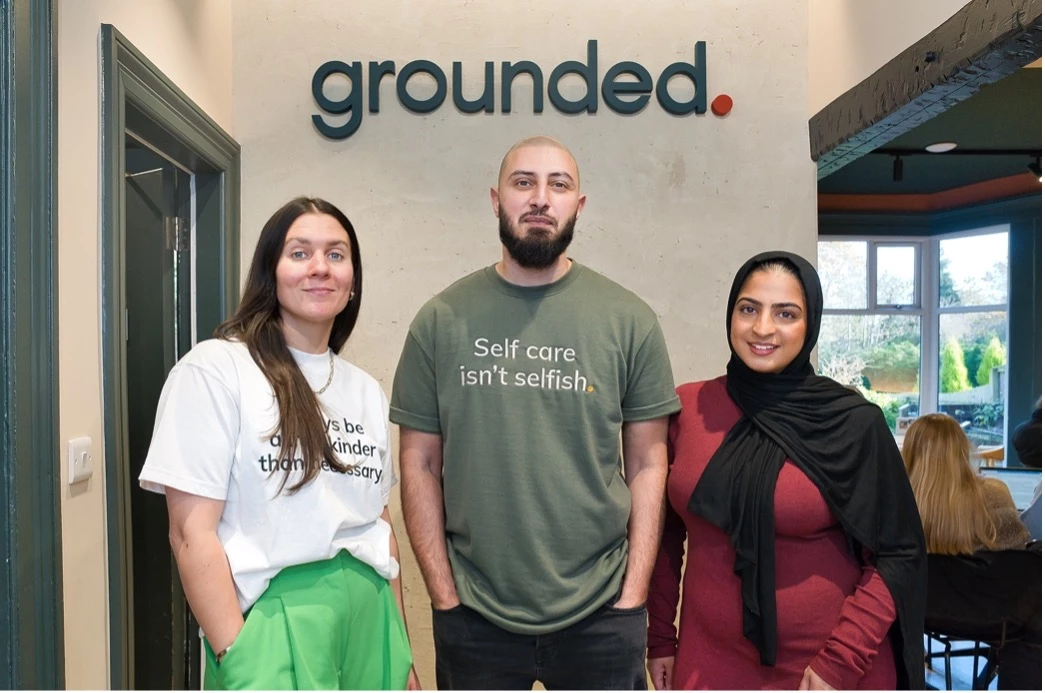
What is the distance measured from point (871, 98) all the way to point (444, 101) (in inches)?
61.5

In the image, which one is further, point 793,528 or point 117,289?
point 117,289

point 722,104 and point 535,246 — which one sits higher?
point 722,104

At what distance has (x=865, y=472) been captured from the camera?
1.77 m

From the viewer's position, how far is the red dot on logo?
320 centimetres

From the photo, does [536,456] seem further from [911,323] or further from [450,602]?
[911,323]

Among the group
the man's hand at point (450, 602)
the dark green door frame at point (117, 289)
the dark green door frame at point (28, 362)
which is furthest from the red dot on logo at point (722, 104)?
the dark green door frame at point (28, 362)

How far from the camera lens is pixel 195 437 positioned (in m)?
1.41

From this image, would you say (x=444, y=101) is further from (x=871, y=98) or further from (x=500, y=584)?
(x=500, y=584)

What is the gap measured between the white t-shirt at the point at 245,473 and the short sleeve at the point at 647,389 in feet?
2.31

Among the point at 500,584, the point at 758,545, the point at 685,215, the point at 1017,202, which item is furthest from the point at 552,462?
the point at 1017,202

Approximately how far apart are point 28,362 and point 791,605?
1687 millimetres

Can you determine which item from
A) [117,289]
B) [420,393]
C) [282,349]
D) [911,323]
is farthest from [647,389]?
[911,323]

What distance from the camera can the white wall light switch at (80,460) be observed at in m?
1.85

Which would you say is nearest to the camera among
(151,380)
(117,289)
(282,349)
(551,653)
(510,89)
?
(282,349)
